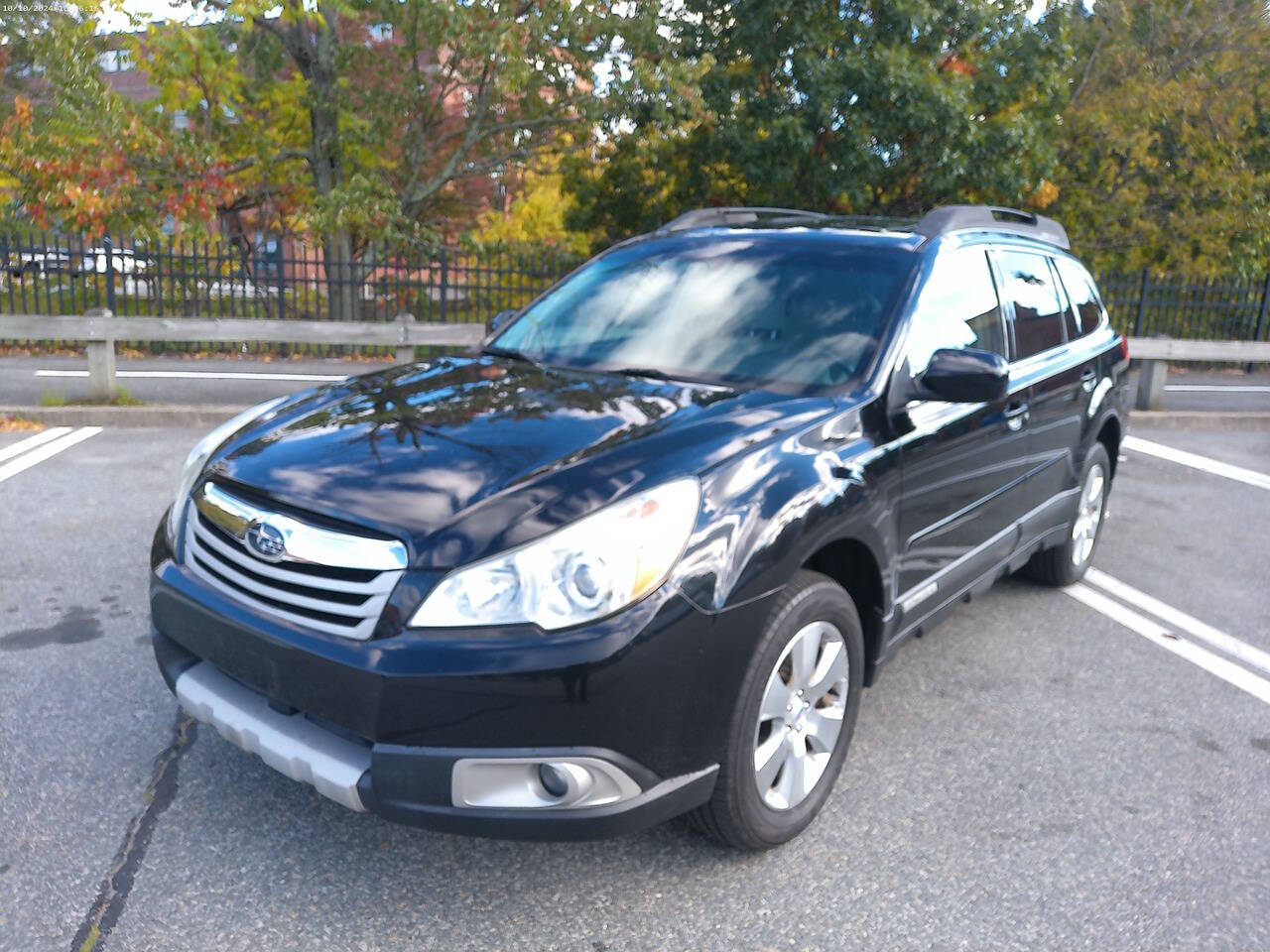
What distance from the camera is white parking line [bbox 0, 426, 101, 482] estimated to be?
6.94 m

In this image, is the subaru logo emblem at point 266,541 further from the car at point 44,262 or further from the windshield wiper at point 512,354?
the car at point 44,262

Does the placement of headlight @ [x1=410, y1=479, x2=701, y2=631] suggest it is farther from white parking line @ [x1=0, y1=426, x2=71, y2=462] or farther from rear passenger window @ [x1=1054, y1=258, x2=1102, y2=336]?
white parking line @ [x1=0, y1=426, x2=71, y2=462]

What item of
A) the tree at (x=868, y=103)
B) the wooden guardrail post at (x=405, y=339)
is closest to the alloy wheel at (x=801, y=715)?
the wooden guardrail post at (x=405, y=339)

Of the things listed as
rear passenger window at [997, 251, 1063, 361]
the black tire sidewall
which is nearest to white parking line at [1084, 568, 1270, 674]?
rear passenger window at [997, 251, 1063, 361]

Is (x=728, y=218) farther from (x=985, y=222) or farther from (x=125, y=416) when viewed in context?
(x=125, y=416)

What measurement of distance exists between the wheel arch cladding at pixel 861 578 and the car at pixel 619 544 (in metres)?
0.01

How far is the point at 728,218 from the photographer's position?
4570mm

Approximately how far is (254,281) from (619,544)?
13.2 meters

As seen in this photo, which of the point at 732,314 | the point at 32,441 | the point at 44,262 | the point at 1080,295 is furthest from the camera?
the point at 44,262

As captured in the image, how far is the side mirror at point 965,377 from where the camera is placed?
3273 mm

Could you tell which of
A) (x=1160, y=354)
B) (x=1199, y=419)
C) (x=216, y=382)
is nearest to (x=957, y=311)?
(x=1160, y=354)

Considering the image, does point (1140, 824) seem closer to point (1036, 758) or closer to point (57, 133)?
point (1036, 758)

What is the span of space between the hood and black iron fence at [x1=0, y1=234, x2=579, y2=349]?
11.5 meters

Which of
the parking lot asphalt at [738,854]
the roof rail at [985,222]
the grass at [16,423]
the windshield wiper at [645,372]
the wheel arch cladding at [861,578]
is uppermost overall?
the roof rail at [985,222]
